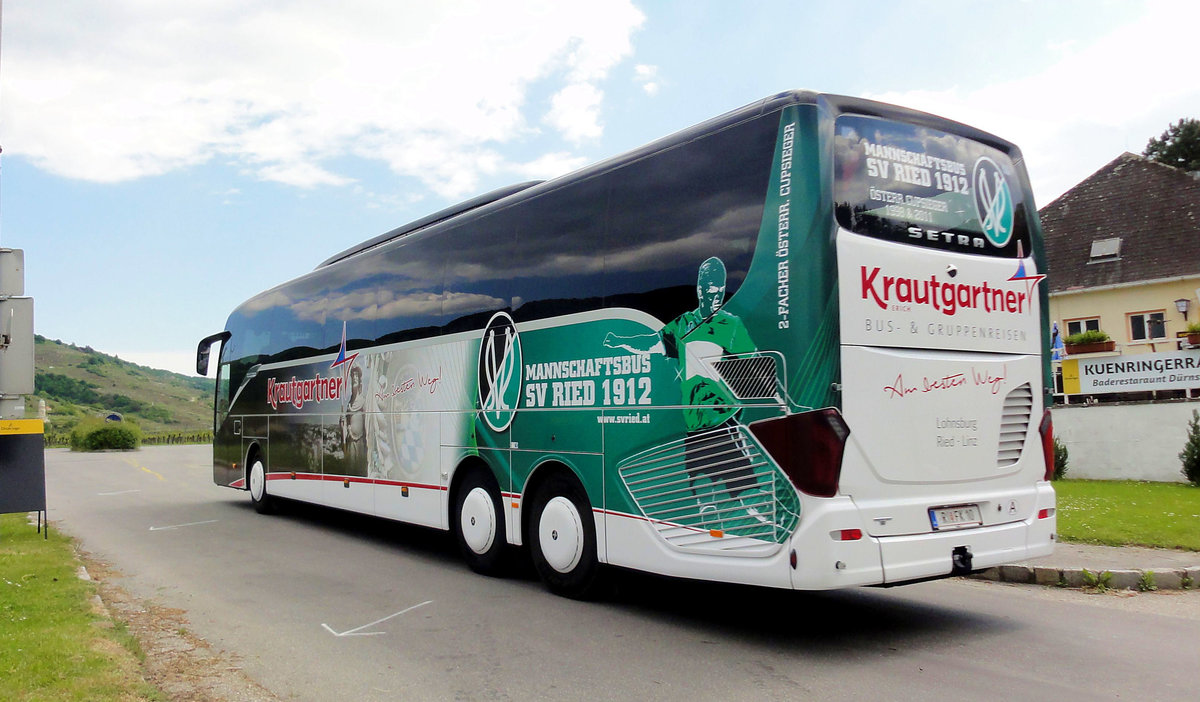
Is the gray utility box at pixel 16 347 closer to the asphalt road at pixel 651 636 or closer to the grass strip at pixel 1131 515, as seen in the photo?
the asphalt road at pixel 651 636

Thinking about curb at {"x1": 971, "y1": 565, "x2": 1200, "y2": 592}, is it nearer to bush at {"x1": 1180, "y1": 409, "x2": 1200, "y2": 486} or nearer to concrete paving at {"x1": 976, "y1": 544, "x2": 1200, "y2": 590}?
concrete paving at {"x1": 976, "y1": 544, "x2": 1200, "y2": 590}

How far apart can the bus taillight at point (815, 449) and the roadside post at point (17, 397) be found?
9.32 m

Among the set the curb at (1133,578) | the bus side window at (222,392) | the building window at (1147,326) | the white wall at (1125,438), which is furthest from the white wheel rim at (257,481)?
the building window at (1147,326)

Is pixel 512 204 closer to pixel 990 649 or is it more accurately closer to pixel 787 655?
pixel 787 655

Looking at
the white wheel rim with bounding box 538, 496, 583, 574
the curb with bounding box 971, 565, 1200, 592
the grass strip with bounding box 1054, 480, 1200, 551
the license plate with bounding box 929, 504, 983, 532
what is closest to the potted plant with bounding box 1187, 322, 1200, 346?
the grass strip with bounding box 1054, 480, 1200, 551

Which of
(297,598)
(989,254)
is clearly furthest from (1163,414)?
(297,598)

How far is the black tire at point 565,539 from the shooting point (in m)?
8.10

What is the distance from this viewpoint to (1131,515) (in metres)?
12.1

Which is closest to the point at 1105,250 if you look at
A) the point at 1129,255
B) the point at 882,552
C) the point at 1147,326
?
the point at 1129,255

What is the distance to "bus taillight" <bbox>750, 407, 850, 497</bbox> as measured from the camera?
5965mm

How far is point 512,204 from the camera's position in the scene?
9.62 m

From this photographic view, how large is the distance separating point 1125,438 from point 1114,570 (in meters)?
13.5

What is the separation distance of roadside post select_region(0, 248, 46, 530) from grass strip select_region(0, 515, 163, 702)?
2.35m

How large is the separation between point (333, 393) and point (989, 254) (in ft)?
30.8
